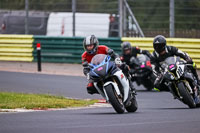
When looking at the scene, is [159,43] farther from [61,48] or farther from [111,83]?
[61,48]

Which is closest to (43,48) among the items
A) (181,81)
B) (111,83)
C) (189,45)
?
(189,45)

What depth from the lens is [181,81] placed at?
1138 cm

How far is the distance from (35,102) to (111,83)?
8.72 ft

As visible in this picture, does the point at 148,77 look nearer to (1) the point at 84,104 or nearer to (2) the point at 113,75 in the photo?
(1) the point at 84,104

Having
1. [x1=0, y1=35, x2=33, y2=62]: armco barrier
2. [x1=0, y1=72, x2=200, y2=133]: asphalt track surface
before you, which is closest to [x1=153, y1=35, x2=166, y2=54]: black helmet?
[x1=0, y1=72, x2=200, y2=133]: asphalt track surface

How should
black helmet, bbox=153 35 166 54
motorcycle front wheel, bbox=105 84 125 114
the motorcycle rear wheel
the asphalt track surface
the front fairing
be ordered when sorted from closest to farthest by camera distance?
the asphalt track surface
motorcycle front wheel, bbox=105 84 125 114
the front fairing
the motorcycle rear wheel
black helmet, bbox=153 35 166 54

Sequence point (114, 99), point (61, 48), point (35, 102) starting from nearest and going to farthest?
point (114, 99), point (35, 102), point (61, 48)

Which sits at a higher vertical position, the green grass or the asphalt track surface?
the asphalt track surface

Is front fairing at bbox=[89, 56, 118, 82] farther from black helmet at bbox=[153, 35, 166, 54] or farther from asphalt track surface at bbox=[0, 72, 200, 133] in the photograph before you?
black helmet at bbox=[153, 35, 166, 54]

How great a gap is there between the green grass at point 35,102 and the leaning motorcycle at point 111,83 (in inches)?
72.5

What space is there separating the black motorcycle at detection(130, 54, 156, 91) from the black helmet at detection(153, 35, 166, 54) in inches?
167

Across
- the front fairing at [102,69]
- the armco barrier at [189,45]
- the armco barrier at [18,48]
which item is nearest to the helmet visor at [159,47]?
the front fairing at [102,69]

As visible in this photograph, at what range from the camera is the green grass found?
11.6 m

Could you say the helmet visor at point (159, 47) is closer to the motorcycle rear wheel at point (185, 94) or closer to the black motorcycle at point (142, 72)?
the motorcycle rear wheel at point (185, 94)
